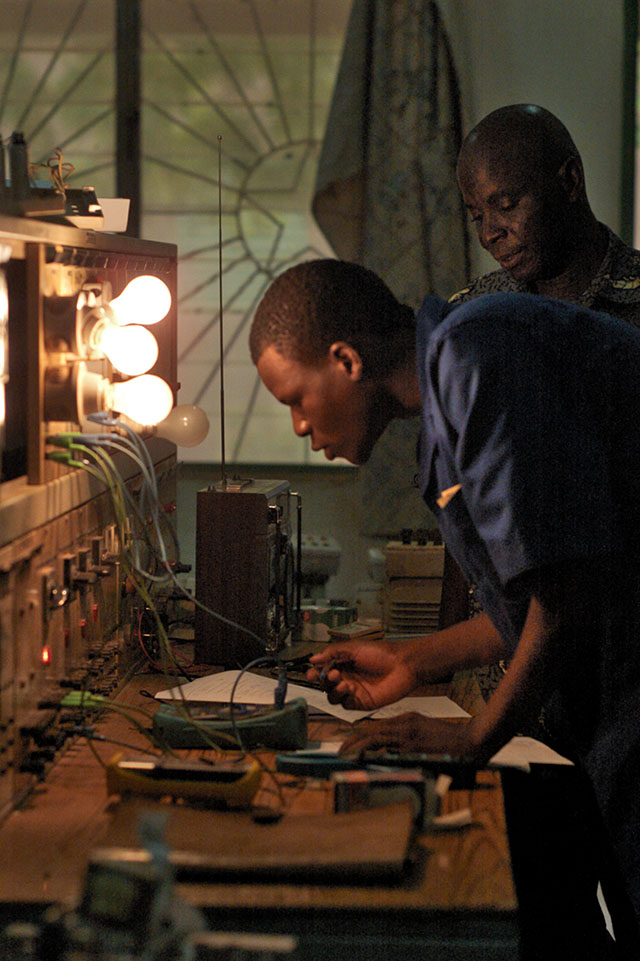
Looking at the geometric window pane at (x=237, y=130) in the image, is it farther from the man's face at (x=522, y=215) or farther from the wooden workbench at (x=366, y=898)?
the wooden workbench at (x=366, y=898)

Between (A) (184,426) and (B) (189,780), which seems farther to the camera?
(A) (184,426)

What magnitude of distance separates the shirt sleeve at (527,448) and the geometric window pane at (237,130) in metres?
2.66

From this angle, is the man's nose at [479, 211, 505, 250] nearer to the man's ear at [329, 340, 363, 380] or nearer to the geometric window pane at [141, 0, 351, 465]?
the man's ear at [329, 340, 363, 380]

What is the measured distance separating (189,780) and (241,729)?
8.9 inches

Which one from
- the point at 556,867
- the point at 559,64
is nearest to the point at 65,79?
the point at 559,64

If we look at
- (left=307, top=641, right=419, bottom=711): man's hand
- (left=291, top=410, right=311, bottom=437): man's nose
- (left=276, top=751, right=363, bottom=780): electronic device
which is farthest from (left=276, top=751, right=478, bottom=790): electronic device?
(left=291, top=410, right=311, bottom=437): man's nose

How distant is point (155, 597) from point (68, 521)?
598 millimetres

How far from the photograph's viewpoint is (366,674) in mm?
1708

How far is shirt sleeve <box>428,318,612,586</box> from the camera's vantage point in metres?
1.25

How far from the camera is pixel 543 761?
150 centimetres

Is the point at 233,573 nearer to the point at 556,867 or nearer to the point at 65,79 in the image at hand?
the point at 556,867

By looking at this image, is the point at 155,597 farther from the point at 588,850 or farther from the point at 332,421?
the point at 588,850

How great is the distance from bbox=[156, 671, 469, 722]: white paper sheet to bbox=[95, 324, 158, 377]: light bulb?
1.69 ft

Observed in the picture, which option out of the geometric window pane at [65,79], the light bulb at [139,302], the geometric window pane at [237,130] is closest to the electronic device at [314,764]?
the light bulb at [139,302]
